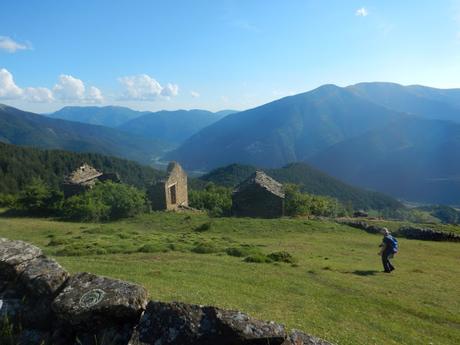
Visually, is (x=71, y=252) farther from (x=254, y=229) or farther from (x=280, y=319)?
(x=254, y=229)

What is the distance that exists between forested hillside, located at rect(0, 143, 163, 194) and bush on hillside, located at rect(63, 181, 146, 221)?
276 feet

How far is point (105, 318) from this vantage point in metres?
6.27

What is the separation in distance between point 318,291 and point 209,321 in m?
9.95

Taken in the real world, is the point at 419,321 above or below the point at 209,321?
below

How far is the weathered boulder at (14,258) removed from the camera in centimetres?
766

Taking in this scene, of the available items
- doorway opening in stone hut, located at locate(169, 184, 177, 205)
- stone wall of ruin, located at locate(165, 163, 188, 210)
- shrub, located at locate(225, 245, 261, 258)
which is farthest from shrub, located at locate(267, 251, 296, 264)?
doorway opening in stone hut, located at locate(169, 184, 177, 205)

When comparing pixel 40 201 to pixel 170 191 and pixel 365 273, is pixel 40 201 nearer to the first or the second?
pixel 170 191

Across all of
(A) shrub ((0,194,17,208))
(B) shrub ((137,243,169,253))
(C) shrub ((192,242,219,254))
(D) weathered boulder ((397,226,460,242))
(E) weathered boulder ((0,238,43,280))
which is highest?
(E) weathered boulder ((0,238,43,280))

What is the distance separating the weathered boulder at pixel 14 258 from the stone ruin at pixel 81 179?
41440mm

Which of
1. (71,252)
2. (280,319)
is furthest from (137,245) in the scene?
(280,319)

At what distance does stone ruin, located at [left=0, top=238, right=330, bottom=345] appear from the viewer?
5770 millimetres

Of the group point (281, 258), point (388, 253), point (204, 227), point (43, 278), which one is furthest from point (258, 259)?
point (43, 278)

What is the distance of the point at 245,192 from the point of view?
143ft

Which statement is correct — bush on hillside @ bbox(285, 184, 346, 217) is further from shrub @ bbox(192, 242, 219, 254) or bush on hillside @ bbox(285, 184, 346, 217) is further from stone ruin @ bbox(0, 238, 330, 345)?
stone ruin @ bbox(0, 238, 330, 345)
